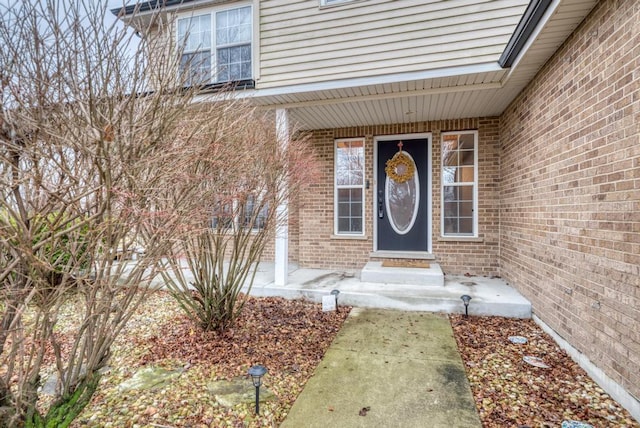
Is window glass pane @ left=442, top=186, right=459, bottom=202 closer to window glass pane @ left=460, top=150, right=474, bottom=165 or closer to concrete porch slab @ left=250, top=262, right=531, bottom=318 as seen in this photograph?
window glass pane @ left=460, top=150, right=474, bottom=165

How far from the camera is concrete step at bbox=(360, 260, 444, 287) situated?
5.27 metres

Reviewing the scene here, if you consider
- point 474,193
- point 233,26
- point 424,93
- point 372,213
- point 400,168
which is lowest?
point 372,213

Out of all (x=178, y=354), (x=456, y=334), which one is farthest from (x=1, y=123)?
(x=456, y=334)

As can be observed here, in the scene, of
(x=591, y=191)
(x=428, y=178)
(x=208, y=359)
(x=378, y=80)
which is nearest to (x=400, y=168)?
(x=428, y=178)

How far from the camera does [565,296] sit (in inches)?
136

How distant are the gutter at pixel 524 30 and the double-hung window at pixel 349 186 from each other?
10.5 feet

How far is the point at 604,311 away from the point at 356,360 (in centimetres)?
227

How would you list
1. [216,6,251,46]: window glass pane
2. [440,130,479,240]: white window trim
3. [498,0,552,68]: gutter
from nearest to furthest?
[498,0,552,68]: gutter → [216,6,251,46]: window glass pane → [440,130,479,240]: white window trim

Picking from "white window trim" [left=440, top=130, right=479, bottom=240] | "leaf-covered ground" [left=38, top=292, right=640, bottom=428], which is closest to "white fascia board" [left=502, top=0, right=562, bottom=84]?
"white window trim" [left=440, top=130, right=479, bottom=240]

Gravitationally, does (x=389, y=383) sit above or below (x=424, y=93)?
below

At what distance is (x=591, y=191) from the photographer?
9.77 ft

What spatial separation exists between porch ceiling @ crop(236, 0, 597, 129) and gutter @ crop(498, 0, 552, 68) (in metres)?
0.06

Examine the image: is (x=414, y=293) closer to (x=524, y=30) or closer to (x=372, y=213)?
(x=372, y=213)

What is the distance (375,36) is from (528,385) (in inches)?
189
